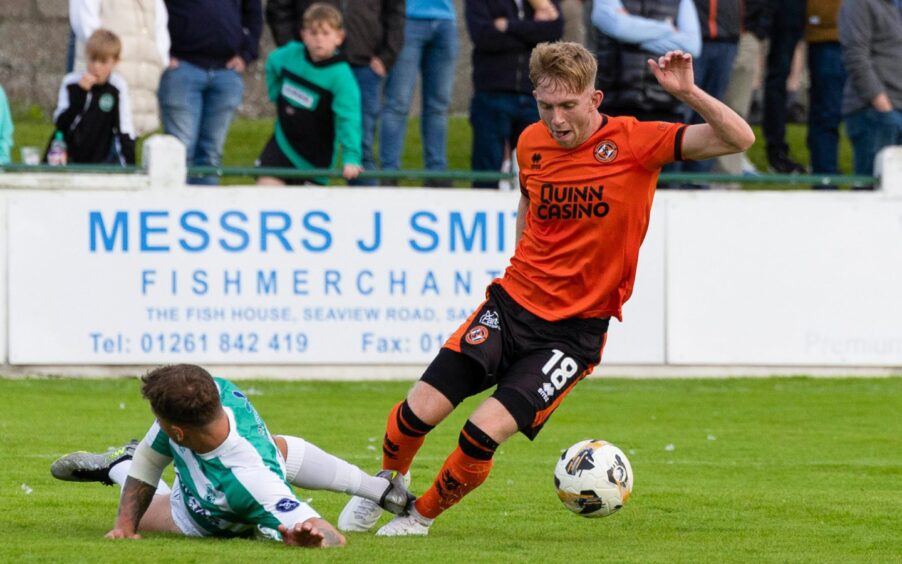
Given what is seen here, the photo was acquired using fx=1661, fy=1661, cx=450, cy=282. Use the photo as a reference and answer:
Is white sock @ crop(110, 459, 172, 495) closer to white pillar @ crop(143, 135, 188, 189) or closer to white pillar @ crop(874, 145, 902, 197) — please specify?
white pillar @ crop(143, 135, 188, 189)

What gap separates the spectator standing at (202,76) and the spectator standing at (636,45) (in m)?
3.22

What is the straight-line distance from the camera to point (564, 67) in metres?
7.24

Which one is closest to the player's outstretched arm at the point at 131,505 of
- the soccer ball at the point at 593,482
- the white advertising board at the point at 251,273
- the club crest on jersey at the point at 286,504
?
the club crest on jersey at the point at 286,504

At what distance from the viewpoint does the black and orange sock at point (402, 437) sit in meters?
7.49

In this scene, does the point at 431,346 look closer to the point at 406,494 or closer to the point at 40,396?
the point at 40,396

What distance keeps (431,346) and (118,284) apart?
2.64 metres

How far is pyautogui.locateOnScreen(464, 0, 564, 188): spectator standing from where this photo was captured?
14.7 meters

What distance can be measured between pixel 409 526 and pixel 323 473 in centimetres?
46

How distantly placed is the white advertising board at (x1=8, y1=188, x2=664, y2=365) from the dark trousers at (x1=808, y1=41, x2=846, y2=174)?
2976 millimetres

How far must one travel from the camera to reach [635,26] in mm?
13953

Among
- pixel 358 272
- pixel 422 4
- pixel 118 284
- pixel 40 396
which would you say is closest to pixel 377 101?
pixel 422 4

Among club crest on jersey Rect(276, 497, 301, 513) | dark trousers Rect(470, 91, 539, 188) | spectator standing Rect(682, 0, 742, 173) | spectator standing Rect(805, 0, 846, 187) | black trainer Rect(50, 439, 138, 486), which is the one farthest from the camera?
spectator standing Rect(805, 0, 846, 187)

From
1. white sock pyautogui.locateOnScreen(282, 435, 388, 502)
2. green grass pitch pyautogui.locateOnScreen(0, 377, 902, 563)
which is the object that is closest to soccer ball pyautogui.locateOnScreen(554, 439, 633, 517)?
green grass pitch pyautogui.locateOnScreen(0, 377, 902, 563)

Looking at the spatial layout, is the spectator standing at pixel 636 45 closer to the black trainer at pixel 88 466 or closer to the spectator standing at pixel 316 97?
the spectator standing at pixel 316 97
